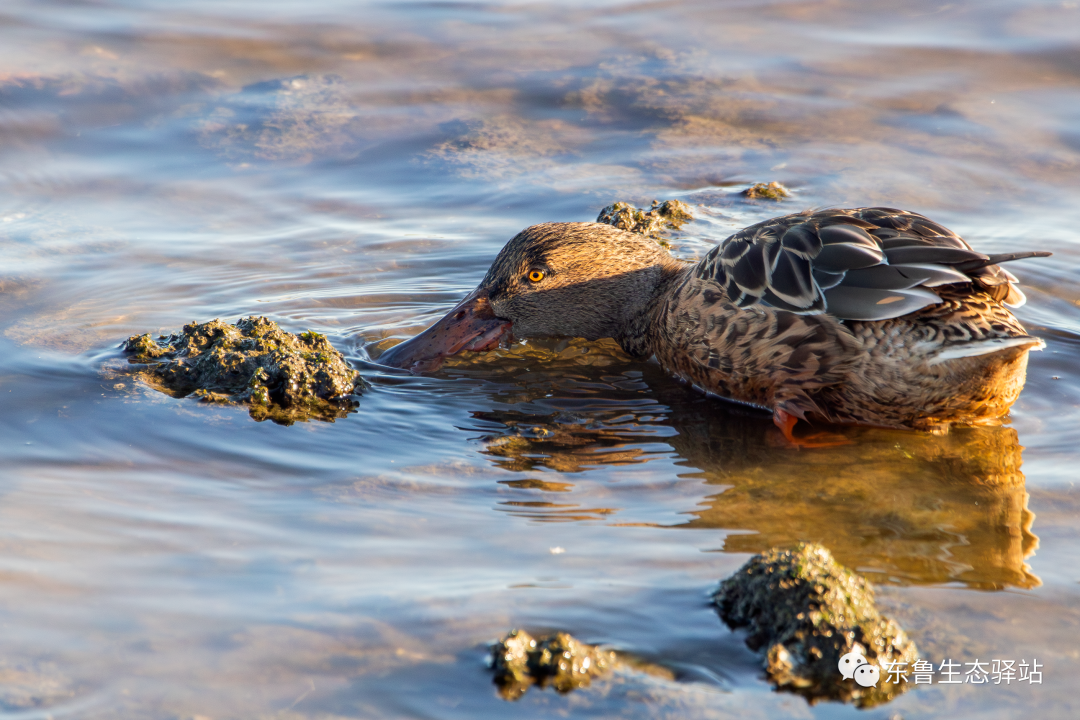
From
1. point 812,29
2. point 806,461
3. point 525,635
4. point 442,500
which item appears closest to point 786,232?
point 806,461

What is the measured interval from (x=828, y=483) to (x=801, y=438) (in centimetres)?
60

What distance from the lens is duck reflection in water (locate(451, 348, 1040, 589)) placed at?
424 cm

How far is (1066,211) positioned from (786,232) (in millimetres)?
3676

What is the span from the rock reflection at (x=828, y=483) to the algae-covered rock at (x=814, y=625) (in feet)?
1.68

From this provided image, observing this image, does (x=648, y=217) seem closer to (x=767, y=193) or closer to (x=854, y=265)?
(x=767, y=193)

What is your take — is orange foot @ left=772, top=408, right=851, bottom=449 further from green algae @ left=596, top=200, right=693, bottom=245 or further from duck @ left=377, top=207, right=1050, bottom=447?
green algae @ left=596, top=200, right=693, bottom=245

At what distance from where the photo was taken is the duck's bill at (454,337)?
6219mm

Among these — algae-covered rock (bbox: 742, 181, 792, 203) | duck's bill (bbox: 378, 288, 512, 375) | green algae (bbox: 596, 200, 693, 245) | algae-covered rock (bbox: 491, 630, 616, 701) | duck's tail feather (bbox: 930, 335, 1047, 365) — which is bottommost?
algae-covered rock (bbox: 491, 630, 616, 701)

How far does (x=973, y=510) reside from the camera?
15.1 ft

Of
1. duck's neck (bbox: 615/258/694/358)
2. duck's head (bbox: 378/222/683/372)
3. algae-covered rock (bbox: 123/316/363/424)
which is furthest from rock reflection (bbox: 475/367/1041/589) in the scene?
duck's head (bbox: 378/222/683/372)

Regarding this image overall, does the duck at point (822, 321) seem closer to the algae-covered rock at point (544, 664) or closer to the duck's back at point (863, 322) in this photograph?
the duck's back at point (863, 322)

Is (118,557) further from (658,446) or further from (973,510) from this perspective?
(973,510)

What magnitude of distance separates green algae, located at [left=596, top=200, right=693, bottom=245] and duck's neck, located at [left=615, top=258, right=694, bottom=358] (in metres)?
0.65

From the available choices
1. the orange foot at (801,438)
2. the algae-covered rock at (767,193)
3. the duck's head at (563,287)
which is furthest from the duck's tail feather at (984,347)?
the algae-covered rock at (767,193)
